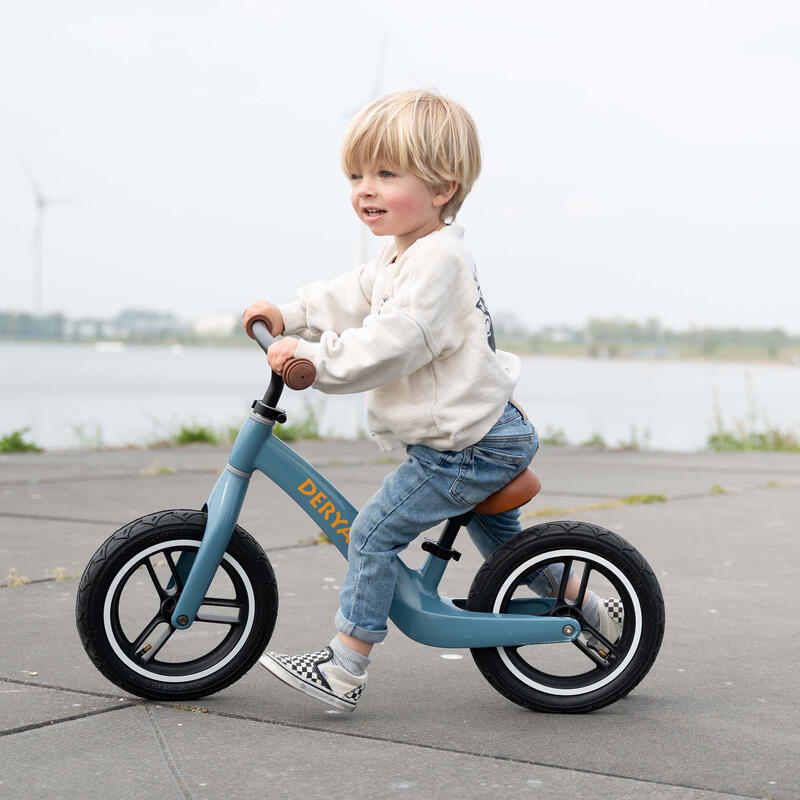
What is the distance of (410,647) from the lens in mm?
4055

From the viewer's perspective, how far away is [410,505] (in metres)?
3.21

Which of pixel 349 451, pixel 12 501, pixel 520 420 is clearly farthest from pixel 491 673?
pixel 349 451

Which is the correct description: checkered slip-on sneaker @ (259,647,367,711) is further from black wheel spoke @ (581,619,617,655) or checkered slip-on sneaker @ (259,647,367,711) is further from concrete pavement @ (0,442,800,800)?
black wheel spoke @ (581,619,617,655)

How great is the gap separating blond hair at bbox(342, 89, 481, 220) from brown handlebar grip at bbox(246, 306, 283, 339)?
0.45 meters

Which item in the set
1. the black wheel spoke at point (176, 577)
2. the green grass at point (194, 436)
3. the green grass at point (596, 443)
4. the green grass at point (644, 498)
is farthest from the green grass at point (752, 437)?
the black wheel spoke at point (176, 577)

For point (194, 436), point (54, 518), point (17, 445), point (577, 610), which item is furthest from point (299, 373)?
point (194, 436)

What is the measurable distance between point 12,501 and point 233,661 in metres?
4.38

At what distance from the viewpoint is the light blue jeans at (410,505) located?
3.20 meters

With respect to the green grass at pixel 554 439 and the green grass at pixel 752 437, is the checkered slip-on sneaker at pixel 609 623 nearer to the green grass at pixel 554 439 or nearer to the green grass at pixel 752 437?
the green grass at pixel 554 439

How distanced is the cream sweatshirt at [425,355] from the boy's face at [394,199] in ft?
0.23

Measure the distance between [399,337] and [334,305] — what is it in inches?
19.1

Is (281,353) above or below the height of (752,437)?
above

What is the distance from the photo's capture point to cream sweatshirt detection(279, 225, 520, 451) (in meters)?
3.04

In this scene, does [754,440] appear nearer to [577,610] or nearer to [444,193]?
[577,610]
